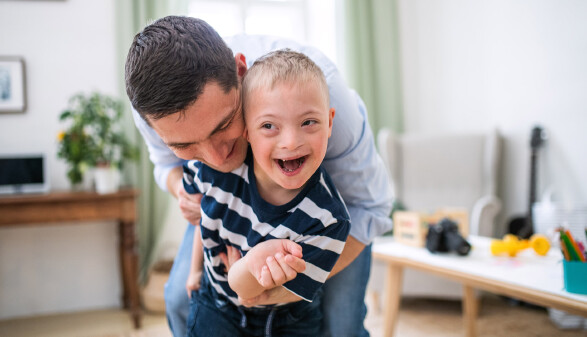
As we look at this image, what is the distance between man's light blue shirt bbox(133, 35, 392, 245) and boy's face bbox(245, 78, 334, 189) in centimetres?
19

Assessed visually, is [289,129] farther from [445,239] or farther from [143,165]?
[143,165]

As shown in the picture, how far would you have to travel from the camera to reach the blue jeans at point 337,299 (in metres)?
1.20

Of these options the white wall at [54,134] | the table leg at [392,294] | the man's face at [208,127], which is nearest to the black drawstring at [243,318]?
the man's face at [208,127]

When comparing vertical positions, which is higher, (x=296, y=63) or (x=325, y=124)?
(x=296, y=63)

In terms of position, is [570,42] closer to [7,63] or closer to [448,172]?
[448,172]

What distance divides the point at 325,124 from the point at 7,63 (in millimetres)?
3003

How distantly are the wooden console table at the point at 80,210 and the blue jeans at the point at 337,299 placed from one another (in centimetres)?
153

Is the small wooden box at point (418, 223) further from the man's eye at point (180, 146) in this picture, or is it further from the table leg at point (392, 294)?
the man's eye at point (180, 146)

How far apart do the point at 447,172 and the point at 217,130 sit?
2550 mm

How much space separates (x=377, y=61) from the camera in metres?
3.84

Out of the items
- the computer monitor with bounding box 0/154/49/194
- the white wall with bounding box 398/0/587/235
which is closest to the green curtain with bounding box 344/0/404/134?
the white wall with bounding box 398/0/587/235

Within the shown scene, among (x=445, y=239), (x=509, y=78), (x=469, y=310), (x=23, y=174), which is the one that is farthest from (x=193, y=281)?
(x=509, y=78)

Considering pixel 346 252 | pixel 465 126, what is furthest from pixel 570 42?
pixel 346 252

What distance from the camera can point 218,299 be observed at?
3.54 feet
